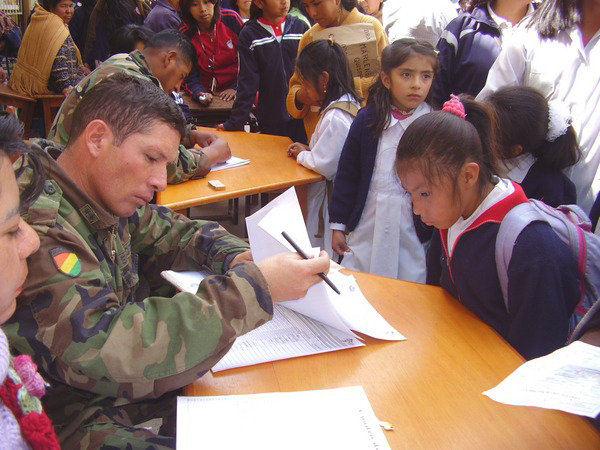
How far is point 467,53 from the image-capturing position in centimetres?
288

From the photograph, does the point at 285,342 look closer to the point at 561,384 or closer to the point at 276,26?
the point at 561,384

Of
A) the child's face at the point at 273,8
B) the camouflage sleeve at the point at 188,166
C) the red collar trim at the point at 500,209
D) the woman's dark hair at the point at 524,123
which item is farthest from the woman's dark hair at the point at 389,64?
the child's face at the point at 273,8

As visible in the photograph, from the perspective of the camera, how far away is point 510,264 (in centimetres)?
132

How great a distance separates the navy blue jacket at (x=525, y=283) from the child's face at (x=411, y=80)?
3.55ft

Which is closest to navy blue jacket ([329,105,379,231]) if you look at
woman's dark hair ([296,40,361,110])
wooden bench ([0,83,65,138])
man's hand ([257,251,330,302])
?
woman's dark hair ([296,40,361,110])

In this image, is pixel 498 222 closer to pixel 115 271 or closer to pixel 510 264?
pixel 510 264

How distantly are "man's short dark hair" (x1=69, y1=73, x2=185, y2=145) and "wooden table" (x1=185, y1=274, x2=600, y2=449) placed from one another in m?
0.62

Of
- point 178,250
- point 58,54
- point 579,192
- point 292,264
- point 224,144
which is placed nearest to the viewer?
point 292,264

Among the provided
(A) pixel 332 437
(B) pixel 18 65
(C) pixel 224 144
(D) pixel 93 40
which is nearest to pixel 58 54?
(B) pixel 18 65

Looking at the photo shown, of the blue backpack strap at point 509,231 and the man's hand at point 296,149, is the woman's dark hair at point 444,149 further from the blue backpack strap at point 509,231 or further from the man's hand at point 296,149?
the man's hand at point 296,149

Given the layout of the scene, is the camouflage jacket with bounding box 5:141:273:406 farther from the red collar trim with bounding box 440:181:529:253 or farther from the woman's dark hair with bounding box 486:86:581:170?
the woman's dark hair with bounding box 486:86:581:170

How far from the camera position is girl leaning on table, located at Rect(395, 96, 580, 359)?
1.27m

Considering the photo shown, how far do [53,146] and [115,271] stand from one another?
0.36 meters

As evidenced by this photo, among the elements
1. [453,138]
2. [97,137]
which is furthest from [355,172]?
[97,137]
